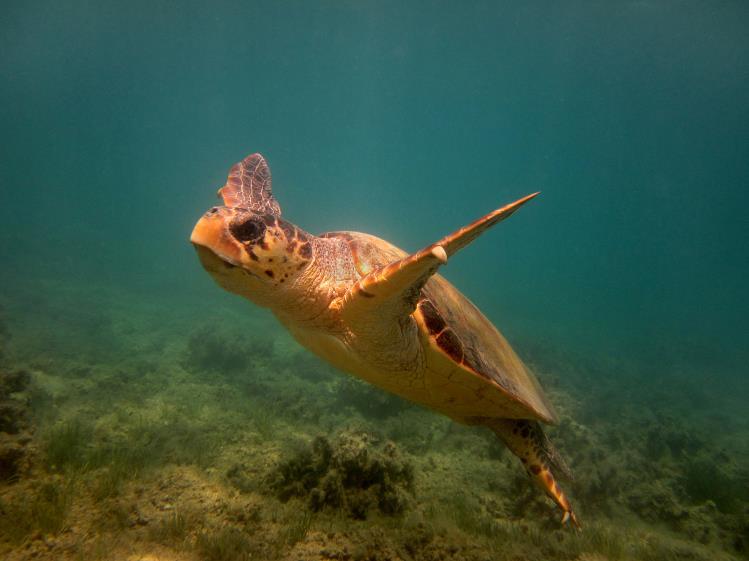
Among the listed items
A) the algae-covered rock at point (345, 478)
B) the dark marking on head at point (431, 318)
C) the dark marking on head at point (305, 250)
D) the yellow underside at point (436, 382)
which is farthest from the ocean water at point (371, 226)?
the dark marking on head at point (305, 250)

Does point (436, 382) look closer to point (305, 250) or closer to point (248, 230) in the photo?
point (305, 250)

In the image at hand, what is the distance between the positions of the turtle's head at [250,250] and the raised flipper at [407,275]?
1.53ft

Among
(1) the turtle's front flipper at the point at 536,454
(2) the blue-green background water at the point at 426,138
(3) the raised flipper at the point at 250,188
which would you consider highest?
(2) the blue-green background water at the point at 426,138

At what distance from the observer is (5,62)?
61.0m

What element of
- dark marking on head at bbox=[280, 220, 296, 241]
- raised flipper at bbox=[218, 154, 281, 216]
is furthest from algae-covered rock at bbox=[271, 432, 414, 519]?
raised flipper at bbox=[218, 154, 281, 216]

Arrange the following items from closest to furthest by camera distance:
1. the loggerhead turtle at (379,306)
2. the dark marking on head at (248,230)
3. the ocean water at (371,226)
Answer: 1. the loggerhead turtle at (379,306)
2. the dark marking on head at (248,230)
3. the ocean water at (371,226)

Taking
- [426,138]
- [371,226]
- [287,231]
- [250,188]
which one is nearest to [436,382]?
[287,231]

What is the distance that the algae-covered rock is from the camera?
2418 millimetres

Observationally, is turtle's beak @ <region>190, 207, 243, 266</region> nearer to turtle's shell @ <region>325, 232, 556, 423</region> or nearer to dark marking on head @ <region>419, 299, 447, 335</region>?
turtle's shell @ <region>325, 232, 556, 423</region>

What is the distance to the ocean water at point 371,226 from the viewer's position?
2.52 metres

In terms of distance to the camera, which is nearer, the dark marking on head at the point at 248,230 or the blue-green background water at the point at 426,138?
the dark marking on head at the point at 248,230

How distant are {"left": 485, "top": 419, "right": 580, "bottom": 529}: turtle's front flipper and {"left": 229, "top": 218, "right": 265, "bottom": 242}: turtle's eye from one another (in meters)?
2.89

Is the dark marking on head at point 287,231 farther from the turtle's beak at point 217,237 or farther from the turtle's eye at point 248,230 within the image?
the turtle's beak at point 217,237

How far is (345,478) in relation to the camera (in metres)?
2.56
